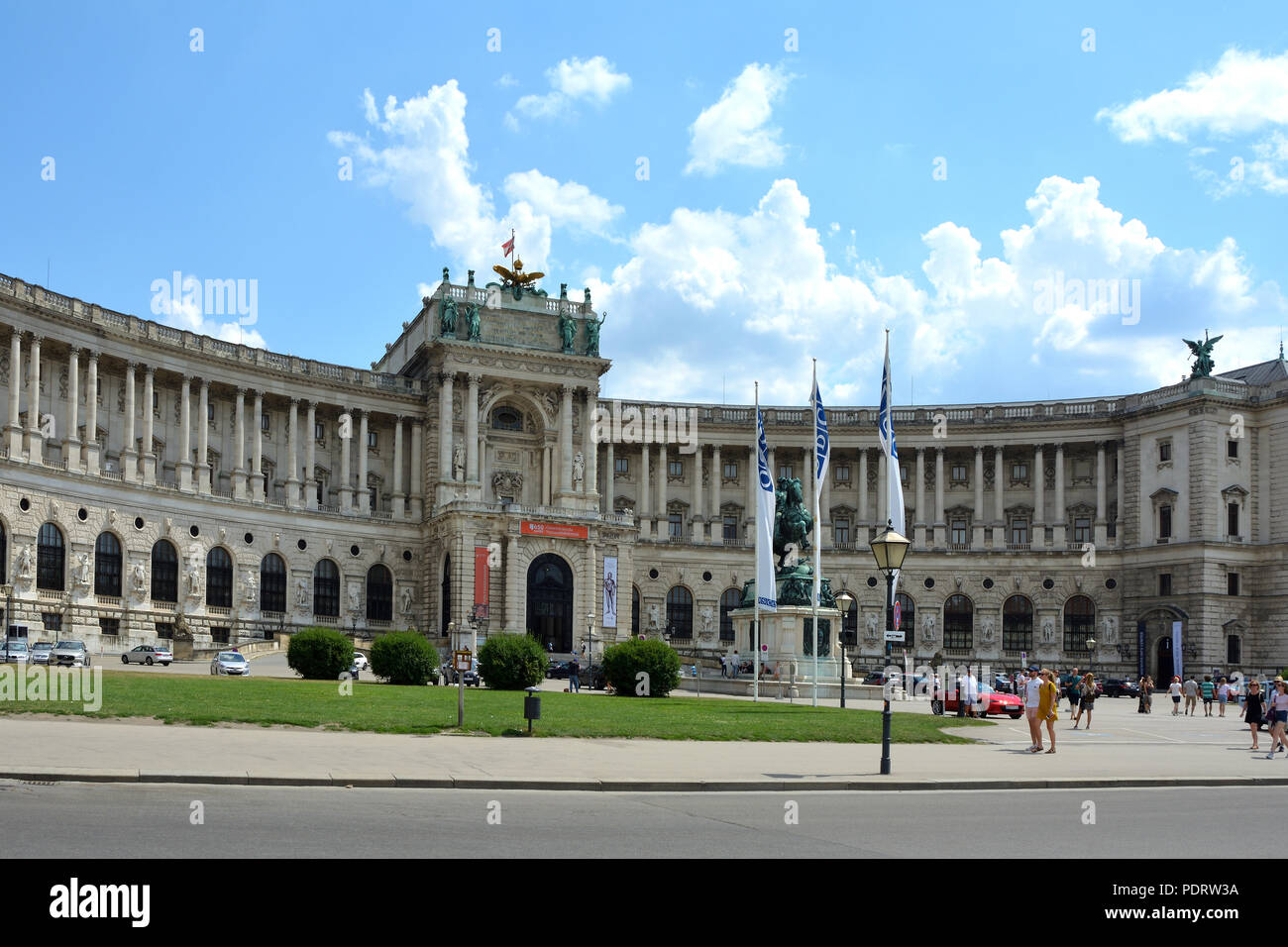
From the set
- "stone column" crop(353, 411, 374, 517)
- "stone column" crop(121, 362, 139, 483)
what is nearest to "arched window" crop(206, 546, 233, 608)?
"stone column" crop(121, 362, 139, 483)

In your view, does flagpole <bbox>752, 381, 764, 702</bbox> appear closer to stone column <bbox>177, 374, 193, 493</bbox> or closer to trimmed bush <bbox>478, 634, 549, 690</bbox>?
trimmed bush <bbox>478, 634, 549, 690</bbox>

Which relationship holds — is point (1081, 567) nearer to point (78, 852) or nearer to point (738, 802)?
point (738, 802)

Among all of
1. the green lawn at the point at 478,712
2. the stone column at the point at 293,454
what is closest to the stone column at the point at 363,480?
the stone column at the point at 293,454

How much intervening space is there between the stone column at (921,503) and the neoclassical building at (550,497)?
0.19 meters

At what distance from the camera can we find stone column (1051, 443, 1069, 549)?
10500 cm

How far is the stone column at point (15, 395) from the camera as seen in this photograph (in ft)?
243

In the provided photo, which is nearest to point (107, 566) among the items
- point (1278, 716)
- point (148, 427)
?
point (148, 427)

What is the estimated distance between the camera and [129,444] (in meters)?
83.0

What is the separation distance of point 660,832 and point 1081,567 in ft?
302

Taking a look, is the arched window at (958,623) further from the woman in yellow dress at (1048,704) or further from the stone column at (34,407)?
the woman in yellow dress at (1048,704)

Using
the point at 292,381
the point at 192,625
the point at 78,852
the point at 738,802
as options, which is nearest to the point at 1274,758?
the point at 738,802

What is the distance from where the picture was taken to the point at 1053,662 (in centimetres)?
10306

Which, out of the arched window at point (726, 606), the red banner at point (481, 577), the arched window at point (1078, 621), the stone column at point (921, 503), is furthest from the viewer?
the stone column at point (921, 503)
